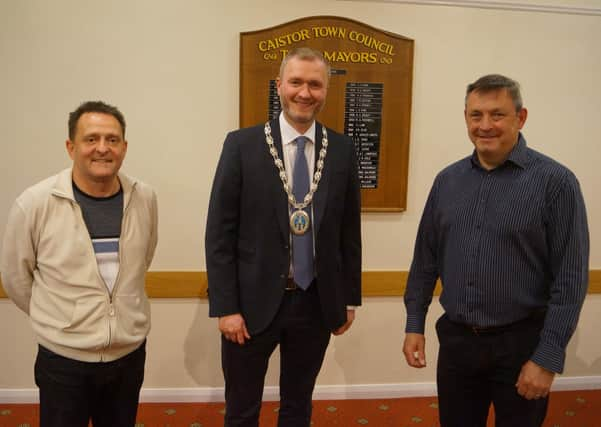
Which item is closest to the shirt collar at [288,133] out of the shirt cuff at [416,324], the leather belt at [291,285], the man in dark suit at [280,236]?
the man in dark suit at [280,236]

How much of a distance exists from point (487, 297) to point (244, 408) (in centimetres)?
96

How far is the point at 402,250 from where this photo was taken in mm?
2914

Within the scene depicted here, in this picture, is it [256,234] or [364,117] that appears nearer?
[256,234]

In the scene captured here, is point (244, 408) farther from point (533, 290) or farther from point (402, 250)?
point (402, 250)

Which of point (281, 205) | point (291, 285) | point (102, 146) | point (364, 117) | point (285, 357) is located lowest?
point (285, 357)

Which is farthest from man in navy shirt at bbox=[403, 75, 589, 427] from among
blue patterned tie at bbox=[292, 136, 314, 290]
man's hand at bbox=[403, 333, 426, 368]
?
blue patterned tie at bbox=[292, 136, 314, 290]

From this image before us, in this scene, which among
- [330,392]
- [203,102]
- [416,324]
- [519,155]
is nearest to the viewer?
[519,155]

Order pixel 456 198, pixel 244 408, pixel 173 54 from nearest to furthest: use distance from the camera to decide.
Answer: pixel 456 198 → pixel 244 408 → pixel 173 54

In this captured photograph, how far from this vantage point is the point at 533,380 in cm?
150

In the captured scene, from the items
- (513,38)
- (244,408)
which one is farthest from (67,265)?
(513,38)

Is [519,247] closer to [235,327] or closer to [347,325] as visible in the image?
[347,325]

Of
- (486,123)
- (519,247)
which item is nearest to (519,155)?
(486,123)

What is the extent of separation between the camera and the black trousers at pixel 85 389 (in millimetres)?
1561

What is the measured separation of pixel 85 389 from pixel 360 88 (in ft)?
6.51
